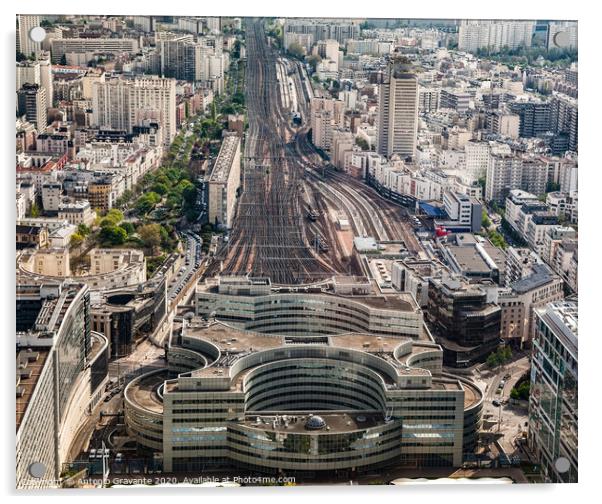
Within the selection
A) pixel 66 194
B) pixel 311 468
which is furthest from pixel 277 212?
pixel 311 468

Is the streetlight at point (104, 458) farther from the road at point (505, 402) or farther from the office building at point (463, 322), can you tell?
the office building at point (463, 322)

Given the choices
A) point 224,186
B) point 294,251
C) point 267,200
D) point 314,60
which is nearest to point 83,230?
point 224,186

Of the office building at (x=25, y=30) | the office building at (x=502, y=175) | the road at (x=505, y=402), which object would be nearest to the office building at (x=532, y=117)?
the office building at (x=502, y=175)

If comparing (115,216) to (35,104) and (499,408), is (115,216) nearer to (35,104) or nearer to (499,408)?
(35,104)

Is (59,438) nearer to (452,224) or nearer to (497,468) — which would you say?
(497,468)

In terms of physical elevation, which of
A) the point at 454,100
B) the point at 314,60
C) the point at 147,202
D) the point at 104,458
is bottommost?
the point at 104,458

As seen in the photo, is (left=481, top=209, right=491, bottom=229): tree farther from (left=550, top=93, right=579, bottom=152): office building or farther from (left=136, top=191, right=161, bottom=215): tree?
(left=136, top=191, right=161, bottom=215): tree
